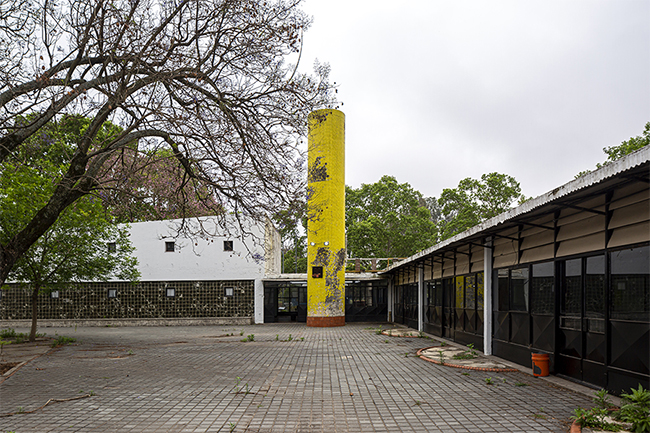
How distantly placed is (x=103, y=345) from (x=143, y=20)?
11.6 metres

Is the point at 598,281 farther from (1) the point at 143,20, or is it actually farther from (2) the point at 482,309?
(1) the point at 143,20

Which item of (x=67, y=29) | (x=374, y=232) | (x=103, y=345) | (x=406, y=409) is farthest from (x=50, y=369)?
(x=374, y=232)

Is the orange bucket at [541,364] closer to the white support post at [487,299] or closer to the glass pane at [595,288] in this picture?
the glass pane at [595,288]

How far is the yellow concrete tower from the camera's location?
79.0 ft

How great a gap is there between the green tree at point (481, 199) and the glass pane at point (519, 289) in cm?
2802

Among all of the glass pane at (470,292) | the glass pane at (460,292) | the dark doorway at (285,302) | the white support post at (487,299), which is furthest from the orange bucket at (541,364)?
the dark doorway at (285,302)

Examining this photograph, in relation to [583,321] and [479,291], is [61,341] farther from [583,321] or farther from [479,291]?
[583,321]

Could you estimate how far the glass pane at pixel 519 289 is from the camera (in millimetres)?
10344

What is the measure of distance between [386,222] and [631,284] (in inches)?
1372

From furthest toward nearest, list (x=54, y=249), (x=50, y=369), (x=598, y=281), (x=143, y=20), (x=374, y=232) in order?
1. (x=374, y=232)
2. (x=54, y=249)
3. (x=50, y=369)
4. (x=143, y=20)
5. (x=598, y=281)

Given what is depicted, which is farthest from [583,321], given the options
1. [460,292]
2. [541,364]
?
[460,292]

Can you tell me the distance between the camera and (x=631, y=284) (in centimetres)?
685

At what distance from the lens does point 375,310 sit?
28.8 m

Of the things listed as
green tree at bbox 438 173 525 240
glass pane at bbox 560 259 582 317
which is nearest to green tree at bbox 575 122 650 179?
green tree at bbox 438 173 525 240
